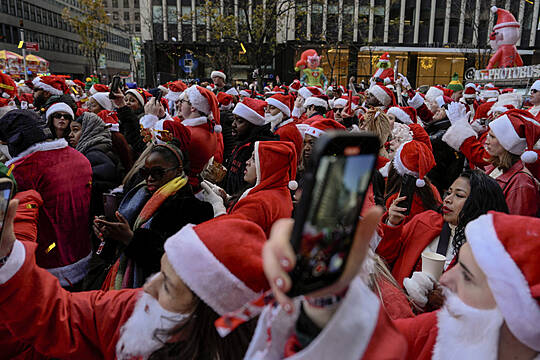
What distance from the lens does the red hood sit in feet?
10.7

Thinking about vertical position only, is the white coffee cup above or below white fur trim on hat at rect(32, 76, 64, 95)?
below

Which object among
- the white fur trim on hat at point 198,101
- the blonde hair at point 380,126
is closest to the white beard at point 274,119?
the blonde hair at point 380,126

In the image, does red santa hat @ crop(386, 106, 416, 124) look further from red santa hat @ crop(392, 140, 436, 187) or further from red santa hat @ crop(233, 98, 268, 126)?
red santa hat @ crop(233, 98, 268, 126)

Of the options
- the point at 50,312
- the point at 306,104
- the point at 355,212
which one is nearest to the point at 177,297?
the point at 50,312

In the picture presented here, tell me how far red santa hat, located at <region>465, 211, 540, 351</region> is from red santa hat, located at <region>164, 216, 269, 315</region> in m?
0.77

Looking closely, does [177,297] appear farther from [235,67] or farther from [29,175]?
[235,67]

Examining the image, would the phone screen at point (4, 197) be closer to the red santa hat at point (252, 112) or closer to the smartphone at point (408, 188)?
the smartphone at point (408, 188)

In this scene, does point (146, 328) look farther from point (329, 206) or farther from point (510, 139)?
point (510, 139)

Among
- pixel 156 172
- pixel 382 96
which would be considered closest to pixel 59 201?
pixel 156 172

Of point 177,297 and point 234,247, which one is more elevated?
point 234,247

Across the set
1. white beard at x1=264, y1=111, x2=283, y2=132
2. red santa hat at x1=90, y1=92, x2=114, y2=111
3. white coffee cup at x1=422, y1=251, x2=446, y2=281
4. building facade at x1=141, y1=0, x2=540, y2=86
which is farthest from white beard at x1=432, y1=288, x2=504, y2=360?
building facade at x1=141, y1=0, x2=540, y2=86

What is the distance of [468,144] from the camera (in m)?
4.91

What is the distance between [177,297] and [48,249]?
223cm

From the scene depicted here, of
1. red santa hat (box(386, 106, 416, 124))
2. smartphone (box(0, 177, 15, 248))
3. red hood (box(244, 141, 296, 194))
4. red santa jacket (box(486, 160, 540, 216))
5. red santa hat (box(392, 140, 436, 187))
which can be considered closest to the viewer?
smartphone (box(0, 177, 15, 248))
